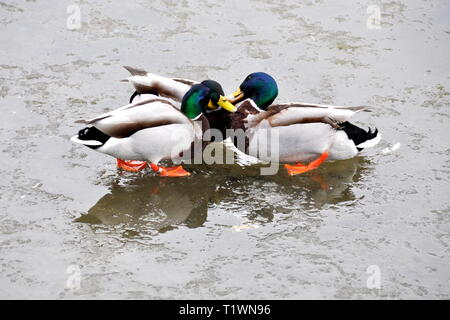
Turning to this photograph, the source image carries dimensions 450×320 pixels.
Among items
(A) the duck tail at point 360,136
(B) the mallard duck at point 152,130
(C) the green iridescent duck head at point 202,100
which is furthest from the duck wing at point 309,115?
(B) the mallard duck at point 152,130

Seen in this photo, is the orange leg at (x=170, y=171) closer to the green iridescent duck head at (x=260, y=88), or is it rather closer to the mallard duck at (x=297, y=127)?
the mallard duck at (x=297, y=127)

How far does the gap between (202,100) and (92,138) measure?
933 mm

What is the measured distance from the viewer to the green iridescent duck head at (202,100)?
594cm

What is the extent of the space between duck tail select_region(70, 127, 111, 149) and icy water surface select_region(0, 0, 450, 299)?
1.20 ft

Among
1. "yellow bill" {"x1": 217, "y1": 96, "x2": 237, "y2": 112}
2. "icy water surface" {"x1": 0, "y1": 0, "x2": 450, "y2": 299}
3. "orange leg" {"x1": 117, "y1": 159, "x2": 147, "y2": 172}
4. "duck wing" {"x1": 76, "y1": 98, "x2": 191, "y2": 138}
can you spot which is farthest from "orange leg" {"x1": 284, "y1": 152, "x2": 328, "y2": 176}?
"orange leg" {"x1": 117, "y1": 159, "x2": 147, "y2": 172}

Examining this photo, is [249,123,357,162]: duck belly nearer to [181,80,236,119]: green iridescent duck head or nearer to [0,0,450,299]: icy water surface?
[0,0,450,299]: icy water surface

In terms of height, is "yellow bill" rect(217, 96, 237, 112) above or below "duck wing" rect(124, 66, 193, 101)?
below

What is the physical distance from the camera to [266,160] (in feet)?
19.8

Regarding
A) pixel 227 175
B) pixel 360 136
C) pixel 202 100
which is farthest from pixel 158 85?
pixel 360 136

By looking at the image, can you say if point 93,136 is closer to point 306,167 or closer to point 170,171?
point 170,171

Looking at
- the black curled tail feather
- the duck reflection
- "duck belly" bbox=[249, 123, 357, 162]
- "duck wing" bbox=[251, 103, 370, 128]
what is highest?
"duck wing" bbox=[251, 103, 370, 128]

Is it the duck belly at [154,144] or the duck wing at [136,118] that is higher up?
the duck wing at [136,118]

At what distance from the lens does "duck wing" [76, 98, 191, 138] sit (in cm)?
554
